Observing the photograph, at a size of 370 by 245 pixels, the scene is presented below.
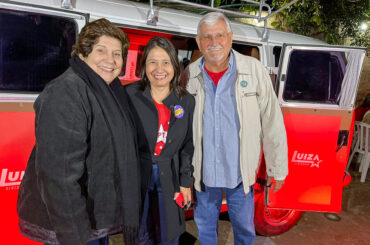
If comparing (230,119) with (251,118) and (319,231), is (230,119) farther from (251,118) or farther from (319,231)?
(319,231)

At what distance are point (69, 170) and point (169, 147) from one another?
0.74m

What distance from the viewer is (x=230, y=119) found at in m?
1.99

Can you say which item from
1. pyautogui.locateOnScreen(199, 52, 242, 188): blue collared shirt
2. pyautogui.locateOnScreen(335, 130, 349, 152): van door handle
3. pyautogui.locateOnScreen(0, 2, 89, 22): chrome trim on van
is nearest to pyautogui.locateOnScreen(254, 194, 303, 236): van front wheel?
pyautogui.locateOnScreen(335, 130, 349, 152): van door handle

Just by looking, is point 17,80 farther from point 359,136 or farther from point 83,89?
point 359,136

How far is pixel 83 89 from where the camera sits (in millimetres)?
1267

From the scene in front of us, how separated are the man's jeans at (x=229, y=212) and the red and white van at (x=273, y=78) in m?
0.66

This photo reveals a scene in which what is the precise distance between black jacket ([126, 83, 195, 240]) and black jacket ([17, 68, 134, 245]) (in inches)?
14.8

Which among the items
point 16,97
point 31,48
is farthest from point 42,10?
point 16,97

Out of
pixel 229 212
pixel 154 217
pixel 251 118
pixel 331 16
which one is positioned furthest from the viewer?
pixel 331 16

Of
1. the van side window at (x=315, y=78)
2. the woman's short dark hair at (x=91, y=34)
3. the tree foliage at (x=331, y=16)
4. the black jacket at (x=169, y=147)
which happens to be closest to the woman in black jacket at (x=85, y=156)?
the woman's short dark hair at (x=91, y=34)

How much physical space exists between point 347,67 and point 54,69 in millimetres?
2662

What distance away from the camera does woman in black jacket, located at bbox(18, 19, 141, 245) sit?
117 cm

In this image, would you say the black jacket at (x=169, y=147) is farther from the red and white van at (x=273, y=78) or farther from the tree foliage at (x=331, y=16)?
the tree foliage at (x=331, y=16)

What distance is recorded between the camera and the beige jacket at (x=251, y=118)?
77.9 inches
